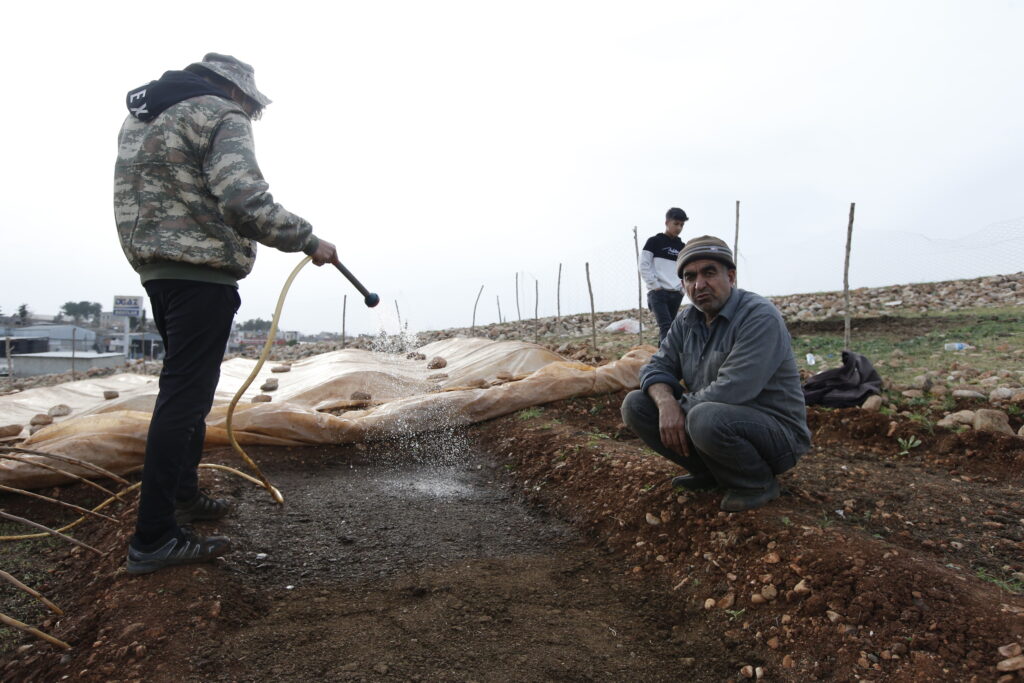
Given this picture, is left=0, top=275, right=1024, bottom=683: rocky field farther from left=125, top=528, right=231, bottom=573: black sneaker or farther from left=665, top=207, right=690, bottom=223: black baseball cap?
left=665, top=207, right=690, bottom=223: black baseball cap

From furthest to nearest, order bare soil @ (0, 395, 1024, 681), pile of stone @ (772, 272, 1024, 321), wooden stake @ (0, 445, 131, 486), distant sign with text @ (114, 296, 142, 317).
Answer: distant sign with text @ (114, 296, 142, 317) < pile of stone @ (772, 272, 1024, 321) < wooden stake @ (0, 445, 131, 486) < bare soil @ (0, 395, 1024, 681)

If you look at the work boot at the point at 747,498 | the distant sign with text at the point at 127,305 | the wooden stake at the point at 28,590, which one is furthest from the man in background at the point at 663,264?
the distant sign with text at the point at 127,305

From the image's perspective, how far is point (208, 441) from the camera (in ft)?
12.3

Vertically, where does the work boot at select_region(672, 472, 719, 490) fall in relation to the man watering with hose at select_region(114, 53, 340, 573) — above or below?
below

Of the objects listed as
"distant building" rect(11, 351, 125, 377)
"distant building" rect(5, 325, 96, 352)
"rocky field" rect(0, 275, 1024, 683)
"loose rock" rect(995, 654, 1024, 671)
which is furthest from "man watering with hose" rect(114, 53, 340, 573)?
"distant building" rect(5, 325, 96, 352)

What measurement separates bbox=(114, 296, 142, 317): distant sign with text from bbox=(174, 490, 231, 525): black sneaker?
163ft

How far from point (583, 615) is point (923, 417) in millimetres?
3122

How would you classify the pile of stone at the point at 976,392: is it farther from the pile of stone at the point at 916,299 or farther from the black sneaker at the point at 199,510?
the pile of stone at the point at 916,299

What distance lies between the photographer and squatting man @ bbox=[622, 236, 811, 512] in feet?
7.16

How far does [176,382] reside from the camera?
2.04 meters

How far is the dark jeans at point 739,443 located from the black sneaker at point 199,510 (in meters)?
1.90

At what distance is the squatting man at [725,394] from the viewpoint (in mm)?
2184

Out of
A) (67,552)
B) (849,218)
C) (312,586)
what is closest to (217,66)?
(312,586)

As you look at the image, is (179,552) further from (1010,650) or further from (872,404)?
(872,404)
